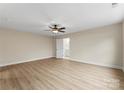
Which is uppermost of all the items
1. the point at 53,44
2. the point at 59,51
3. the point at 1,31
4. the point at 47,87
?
the point at 1,31

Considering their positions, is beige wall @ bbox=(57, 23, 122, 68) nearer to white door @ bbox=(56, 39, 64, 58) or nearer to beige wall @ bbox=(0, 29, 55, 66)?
white door @ bbox=(56, 39, 64, 58)

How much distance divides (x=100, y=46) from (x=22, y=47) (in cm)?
505

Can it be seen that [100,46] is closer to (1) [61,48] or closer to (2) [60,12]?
(2) [60,12]

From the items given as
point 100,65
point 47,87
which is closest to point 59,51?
point 100,65

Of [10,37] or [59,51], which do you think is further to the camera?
[59,51]

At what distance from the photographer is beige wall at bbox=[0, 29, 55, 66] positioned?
588 centimetres

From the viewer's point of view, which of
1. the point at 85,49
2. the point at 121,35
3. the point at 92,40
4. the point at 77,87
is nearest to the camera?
the point at 77,87

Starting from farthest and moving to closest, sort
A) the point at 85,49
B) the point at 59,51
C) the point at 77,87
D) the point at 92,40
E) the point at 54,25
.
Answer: the point at 59,51, the point at 85,49, the point at 92,40, the point at 54,25, the point at 77,87

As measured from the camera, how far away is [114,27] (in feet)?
16.6

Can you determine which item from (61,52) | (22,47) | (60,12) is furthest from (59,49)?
(60,12)

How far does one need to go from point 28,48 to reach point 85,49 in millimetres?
4047

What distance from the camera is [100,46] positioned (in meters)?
5.57

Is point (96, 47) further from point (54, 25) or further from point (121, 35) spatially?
point (54, 25)

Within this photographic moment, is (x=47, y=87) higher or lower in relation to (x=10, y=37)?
lower
